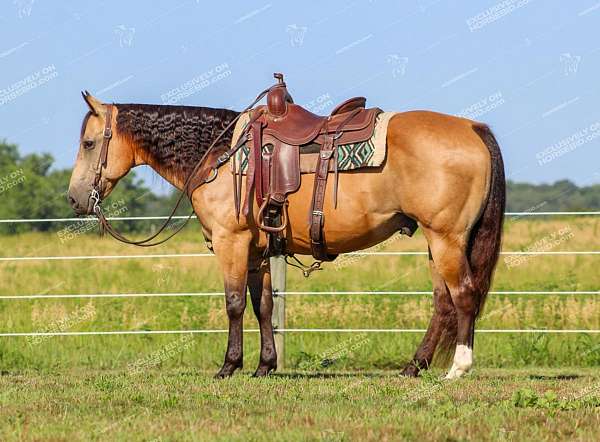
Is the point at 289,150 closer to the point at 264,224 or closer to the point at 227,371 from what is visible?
the point at 264,224

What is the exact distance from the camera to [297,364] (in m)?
9.66

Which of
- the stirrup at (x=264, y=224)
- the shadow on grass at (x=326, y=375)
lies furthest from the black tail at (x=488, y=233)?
the stirrup at (x=264, y=224)

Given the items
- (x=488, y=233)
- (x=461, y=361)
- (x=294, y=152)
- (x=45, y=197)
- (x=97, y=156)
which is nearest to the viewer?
(x=461, y=361)

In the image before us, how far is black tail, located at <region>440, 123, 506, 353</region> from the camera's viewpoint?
7.18 m

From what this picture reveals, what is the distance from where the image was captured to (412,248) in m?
20.0

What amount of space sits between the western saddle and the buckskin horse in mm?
64

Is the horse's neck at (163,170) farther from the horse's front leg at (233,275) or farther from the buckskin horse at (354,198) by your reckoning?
the horse's front leg at (233,275)

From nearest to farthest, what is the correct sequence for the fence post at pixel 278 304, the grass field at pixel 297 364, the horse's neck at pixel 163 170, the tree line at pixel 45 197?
the grass field at pixel 297 364, the horse's neck at pixel 163 170, the fence post at pixel 278 304, the tree line at pixel 45 197

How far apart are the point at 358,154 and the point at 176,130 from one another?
1620 millimetres

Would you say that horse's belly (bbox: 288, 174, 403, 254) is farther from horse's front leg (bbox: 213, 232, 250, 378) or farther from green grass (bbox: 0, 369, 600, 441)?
green grass (bbox: 0, 369, 600, 441)

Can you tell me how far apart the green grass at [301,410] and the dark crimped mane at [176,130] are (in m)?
1.80

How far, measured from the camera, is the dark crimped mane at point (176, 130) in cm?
784

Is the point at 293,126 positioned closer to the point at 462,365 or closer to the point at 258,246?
the point at 258,246

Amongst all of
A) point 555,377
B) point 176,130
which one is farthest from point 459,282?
point 176,130
